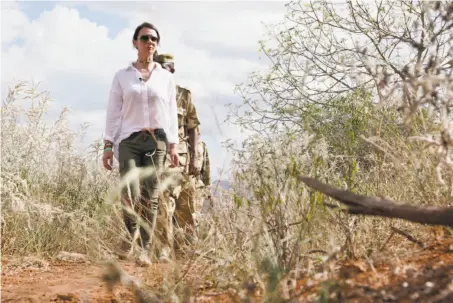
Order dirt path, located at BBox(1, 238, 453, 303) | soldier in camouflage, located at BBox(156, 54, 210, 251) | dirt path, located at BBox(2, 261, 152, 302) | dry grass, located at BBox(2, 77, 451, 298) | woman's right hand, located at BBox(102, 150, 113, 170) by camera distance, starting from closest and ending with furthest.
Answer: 1. dirt path, located at BBox(1, 238, 453, 303)
2. dry grass, located at BBox(2, 77, 451, 298)
3. dirt path, located at BBox(2, 261, 152, 302)
4. woman's right hand, located at BBox(102, 150, 113, 170)
5. soldier in camouflage, located at BBox(156, 54, 210, 251)

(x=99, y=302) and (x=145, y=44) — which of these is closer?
(x=99, y=302)

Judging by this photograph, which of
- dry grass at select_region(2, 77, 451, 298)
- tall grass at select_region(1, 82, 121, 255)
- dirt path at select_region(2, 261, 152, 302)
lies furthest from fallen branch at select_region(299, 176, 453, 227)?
tall grass at select_region(1, 82, 121, 255)

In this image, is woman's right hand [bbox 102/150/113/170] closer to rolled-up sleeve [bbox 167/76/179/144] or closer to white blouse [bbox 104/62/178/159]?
white blouse [bbox 104/62/178/159]

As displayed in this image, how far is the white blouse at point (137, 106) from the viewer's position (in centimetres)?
538

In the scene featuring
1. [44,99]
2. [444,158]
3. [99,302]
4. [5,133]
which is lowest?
[99,302]

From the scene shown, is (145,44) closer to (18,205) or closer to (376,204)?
(18,205)

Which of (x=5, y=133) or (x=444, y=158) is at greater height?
(x=5, y=133)

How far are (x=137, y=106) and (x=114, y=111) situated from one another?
0.80 ft

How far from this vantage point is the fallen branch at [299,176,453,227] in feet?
A: 7.80

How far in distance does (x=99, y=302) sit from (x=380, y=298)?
1.54 m

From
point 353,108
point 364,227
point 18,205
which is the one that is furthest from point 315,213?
point 353,108

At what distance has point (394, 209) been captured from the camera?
241 cm

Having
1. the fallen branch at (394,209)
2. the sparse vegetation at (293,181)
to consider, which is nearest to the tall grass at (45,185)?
the sparse vegetation at (293,181)

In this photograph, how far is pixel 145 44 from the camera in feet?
18.2
